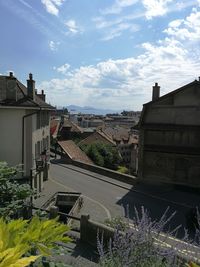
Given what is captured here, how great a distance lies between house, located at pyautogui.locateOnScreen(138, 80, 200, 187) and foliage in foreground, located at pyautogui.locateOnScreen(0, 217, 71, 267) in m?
21.1

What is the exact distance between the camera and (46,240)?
236 cm

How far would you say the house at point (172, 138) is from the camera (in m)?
22.5

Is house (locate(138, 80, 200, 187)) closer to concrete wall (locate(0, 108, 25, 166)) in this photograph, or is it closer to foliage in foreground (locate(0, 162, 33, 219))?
concrete wall (locate(0, 108, 25, 166))

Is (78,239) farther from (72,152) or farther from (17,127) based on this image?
(72,152)

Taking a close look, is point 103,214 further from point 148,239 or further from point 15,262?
point 15,262

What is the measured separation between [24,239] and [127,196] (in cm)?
2166

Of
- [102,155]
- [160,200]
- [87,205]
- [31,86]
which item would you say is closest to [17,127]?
[31,86]

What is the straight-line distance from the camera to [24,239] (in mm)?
2131

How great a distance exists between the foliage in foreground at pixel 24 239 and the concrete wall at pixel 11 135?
19931 mm

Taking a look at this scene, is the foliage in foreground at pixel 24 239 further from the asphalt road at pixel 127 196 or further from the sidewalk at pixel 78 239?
the asphalt road at pixel 127 196

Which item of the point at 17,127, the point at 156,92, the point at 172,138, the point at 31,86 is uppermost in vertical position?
the point at 31,86

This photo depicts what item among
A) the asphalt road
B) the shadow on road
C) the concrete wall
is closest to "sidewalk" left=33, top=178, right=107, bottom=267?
the asphalt road

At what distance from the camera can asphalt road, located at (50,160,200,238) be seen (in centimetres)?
1970

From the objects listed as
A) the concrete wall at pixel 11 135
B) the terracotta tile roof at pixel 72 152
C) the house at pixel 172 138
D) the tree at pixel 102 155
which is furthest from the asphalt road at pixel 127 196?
the tree at pixel 102 155
